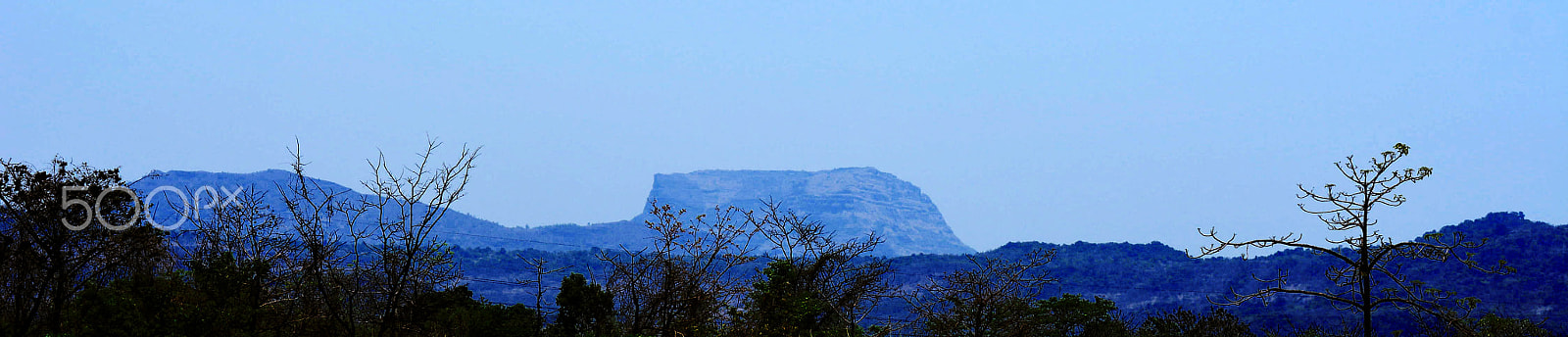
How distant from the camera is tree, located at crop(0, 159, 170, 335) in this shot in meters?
17.7

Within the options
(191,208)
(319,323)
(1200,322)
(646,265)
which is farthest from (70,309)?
(1200,322)

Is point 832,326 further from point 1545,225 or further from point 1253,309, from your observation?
point 1545,225

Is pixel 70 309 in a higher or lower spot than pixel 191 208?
lower

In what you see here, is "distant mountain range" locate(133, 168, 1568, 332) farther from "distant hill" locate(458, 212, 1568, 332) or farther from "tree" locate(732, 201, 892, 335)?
"tree" locate(732, 201, 892, 335)

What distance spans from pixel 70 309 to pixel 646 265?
1030 cm

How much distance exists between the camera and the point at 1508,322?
27312 mm

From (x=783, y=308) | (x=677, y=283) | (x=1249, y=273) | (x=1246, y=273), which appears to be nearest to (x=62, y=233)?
(x=677, y=283)

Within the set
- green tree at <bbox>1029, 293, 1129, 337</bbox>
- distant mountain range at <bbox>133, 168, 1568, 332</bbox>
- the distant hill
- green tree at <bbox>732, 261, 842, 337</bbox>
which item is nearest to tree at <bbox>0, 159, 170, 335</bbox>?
green tree at <bbox>732, 261, 842, 337</bbox>

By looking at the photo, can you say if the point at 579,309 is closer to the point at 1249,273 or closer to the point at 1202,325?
the point at 1202,325

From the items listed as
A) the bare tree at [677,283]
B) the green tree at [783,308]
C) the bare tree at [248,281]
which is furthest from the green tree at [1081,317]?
the bare tree at [248,281]

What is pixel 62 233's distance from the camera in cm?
1773

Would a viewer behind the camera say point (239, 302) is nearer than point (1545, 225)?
Yes

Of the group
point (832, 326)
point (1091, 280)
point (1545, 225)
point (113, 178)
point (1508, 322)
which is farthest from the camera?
point (1091, 280)

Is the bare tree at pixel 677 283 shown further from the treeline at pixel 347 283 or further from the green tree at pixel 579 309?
the green tree at pixel 579 309
